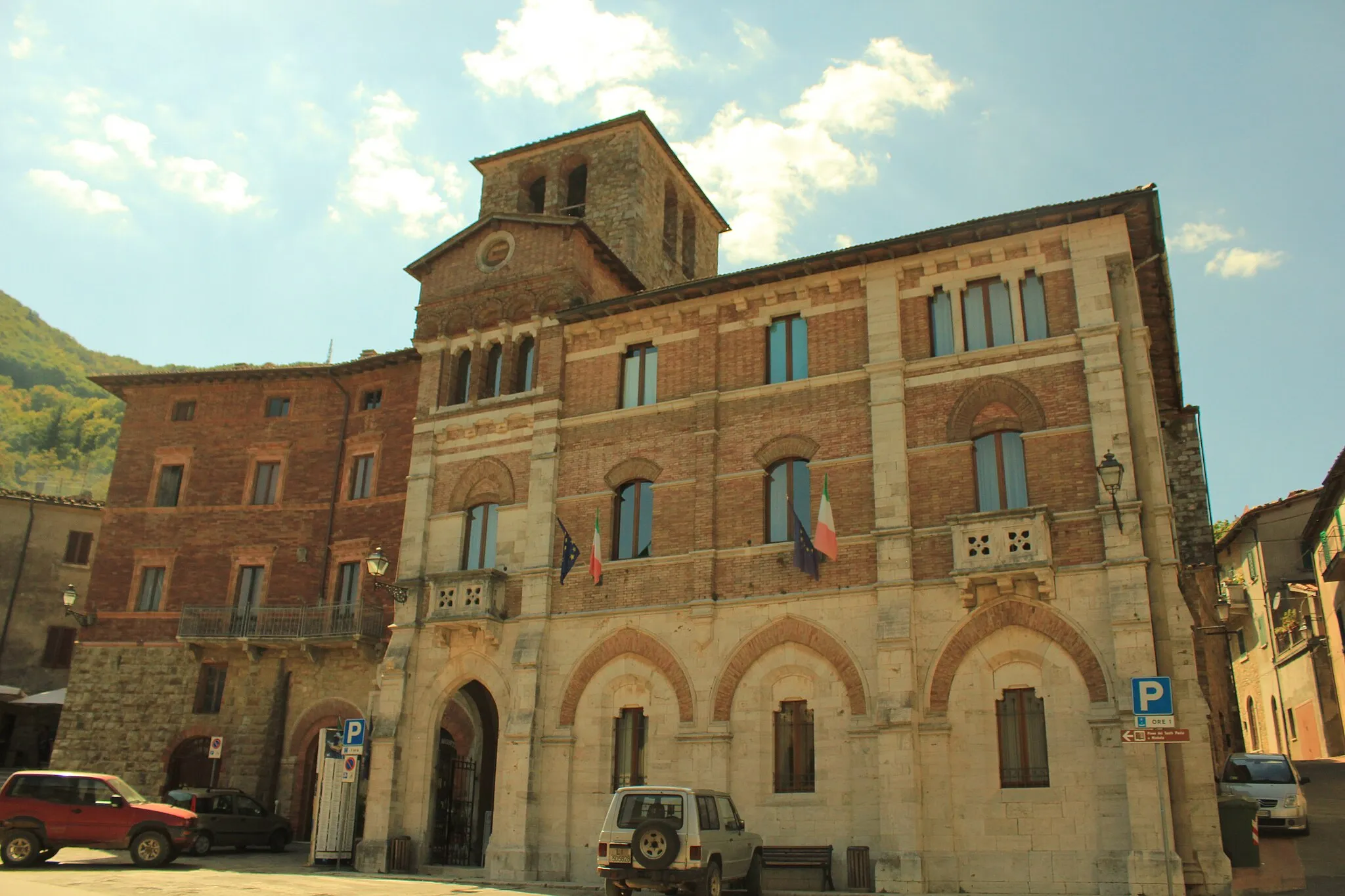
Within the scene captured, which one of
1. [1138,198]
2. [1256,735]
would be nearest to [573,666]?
[1138,198]

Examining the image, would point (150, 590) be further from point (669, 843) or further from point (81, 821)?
point (669, 843)

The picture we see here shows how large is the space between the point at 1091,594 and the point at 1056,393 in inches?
155

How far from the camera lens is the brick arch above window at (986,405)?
20750 millimetres

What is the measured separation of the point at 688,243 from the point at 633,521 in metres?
15.3

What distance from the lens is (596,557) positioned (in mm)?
23719

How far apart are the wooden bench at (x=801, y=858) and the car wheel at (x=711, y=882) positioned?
129 inches

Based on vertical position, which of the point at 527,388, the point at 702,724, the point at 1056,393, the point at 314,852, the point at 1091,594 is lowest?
the point at 314,852

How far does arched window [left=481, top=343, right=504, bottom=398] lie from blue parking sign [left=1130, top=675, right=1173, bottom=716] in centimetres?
1759

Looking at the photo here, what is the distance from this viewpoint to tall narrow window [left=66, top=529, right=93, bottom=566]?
43.8m

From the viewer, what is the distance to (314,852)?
23484mm

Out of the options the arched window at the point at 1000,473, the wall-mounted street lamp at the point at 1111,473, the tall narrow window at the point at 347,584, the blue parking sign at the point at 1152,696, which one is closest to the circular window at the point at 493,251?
the tall narrow window at the point at 347,584

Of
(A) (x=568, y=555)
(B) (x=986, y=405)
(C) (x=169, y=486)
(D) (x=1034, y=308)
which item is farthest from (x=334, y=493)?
(D) (x=1034, y=308)

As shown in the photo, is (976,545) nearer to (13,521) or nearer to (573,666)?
(573,666)

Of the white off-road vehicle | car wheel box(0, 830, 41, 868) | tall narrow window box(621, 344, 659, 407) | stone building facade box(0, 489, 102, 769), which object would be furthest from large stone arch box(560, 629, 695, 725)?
stone building facade box(0, 489, 102, 769)
